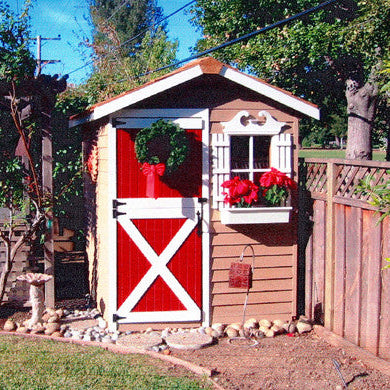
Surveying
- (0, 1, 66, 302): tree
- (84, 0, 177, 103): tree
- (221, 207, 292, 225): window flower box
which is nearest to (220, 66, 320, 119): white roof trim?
(221, 207, 292, 225): window flower box

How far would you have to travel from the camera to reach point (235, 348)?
20.2 ft

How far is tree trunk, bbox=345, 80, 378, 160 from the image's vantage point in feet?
49.2

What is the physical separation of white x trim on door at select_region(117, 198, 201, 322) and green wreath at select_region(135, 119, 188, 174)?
48cm

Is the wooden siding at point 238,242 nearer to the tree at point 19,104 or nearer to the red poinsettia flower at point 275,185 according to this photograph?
the red poinsettia flower at point 275,185

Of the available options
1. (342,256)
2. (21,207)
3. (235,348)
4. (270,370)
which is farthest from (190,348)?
(21,207)

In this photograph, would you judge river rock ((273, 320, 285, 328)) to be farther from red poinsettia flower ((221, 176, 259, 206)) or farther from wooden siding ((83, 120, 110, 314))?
wooden siding ((83, 120, 110, 314))

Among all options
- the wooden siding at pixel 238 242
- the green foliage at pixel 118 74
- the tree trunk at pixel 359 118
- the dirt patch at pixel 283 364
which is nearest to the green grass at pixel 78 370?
the dirt patch at pixel 283 364

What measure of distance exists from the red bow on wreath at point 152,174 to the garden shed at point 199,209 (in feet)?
0.47

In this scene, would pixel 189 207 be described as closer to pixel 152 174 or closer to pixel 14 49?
pixel 152 174

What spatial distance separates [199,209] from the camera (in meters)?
6.61

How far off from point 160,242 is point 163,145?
112 centimetres

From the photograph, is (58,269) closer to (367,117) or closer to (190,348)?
(190,348)

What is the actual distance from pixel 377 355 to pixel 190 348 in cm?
189

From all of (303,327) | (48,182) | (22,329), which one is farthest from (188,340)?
(48,182)
